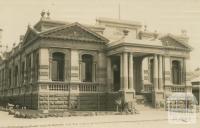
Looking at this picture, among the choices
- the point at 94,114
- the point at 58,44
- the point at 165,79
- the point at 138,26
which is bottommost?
the point at 94,114

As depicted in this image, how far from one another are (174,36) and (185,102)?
7.19 metres

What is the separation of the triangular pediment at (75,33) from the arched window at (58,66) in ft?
5.43

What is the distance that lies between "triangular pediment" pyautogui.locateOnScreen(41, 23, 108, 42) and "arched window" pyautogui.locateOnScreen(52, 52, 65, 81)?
1.65 m

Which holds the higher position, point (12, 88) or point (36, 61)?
point (36, 61)

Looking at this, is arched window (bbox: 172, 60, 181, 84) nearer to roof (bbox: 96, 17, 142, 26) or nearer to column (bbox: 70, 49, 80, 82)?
roof (bbox: 96, 17, 142, 26)

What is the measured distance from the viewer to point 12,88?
4112 centimetres

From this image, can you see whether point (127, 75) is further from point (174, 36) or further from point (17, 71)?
point (17, 71)

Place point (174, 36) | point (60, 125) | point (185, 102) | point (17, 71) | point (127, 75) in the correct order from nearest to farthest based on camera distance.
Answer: point (60, 125)
point (127, 75)
point (185, 102)
point (174, 36)
point (17, 71)

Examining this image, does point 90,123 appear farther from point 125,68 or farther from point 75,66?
point 75,66

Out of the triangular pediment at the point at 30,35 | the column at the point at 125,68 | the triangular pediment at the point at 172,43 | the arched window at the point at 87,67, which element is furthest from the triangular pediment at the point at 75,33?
the triangular pediment at the point at 172,43

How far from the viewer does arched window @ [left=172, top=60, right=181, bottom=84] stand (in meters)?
35.1

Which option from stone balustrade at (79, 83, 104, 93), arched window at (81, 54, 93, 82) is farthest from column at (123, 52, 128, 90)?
arched window at (81, 54, 93, 82)

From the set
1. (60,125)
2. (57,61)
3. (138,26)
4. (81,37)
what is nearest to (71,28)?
(81,37)

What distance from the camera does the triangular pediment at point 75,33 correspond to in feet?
98.2
